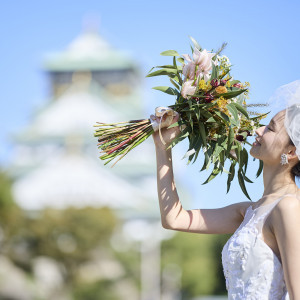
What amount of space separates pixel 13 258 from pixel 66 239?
2.14 m

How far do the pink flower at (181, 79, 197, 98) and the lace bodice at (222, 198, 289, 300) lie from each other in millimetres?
575

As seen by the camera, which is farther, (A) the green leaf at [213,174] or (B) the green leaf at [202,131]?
(A) the green leaf at [213,174]

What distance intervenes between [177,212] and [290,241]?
642mm

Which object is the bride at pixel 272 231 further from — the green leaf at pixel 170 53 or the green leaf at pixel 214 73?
the green leaf at pixel 170 53

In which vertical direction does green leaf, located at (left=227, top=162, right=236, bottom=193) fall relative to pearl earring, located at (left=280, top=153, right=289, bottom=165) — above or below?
below

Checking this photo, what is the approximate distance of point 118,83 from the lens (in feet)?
232

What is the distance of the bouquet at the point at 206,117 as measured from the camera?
127 inches

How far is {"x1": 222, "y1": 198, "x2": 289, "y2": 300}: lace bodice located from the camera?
285cm

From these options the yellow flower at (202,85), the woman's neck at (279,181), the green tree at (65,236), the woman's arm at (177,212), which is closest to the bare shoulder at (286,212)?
the woman's neck at (279,181)

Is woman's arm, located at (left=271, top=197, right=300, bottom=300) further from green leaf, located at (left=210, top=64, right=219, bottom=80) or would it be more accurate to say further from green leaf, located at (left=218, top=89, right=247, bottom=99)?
green leaf, located at (left=210, top=64, right=219, bottom=80)

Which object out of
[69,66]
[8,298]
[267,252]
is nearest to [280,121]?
[267,252]

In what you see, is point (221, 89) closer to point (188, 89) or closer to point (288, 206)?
point (188, 89)

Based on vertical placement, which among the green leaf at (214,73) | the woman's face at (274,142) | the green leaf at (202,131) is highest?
the green leaf at (214,73)

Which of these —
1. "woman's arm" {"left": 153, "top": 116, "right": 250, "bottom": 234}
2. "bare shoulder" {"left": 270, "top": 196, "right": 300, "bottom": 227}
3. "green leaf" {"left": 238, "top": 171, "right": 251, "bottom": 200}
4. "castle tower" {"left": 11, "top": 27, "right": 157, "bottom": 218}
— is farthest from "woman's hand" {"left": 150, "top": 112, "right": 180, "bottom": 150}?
"castle tower" {"left": 11, "top": 27, "right": 157, "bottom": 218}
